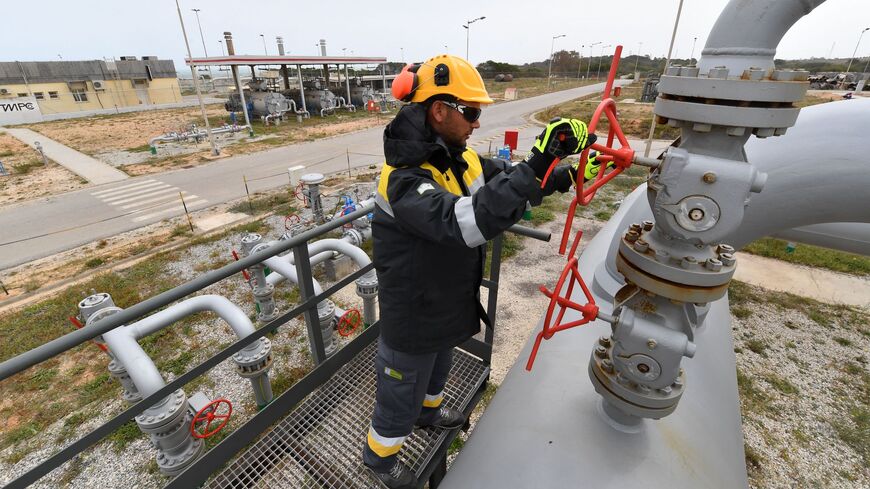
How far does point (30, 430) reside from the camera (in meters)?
4.43

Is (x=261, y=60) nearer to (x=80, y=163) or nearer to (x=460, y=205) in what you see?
(x=80, y=163)

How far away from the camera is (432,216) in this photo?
1697 millimetres

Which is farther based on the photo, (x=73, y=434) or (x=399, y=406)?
(x=73, y=434)

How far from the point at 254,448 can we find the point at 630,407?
2.29 meters

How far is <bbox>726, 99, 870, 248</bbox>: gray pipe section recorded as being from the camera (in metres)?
2.35

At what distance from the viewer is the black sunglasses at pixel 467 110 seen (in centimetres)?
196

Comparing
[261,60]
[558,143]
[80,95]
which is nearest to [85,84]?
[80,95]

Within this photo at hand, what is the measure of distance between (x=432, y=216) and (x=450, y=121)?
576 mm

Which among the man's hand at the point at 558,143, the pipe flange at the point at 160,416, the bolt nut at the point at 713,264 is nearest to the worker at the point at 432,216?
the man's hand at the point at 558,143

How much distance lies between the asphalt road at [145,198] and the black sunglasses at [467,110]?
11434mm

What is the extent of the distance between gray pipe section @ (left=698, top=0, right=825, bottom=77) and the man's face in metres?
1.00

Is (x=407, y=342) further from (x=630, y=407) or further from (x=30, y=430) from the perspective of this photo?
(x=30, y=430)

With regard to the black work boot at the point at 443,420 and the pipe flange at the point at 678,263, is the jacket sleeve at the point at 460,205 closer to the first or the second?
the pipe flange at the point at 678,263

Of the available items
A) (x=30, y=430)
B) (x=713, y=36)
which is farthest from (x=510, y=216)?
(x=30, y=430)
